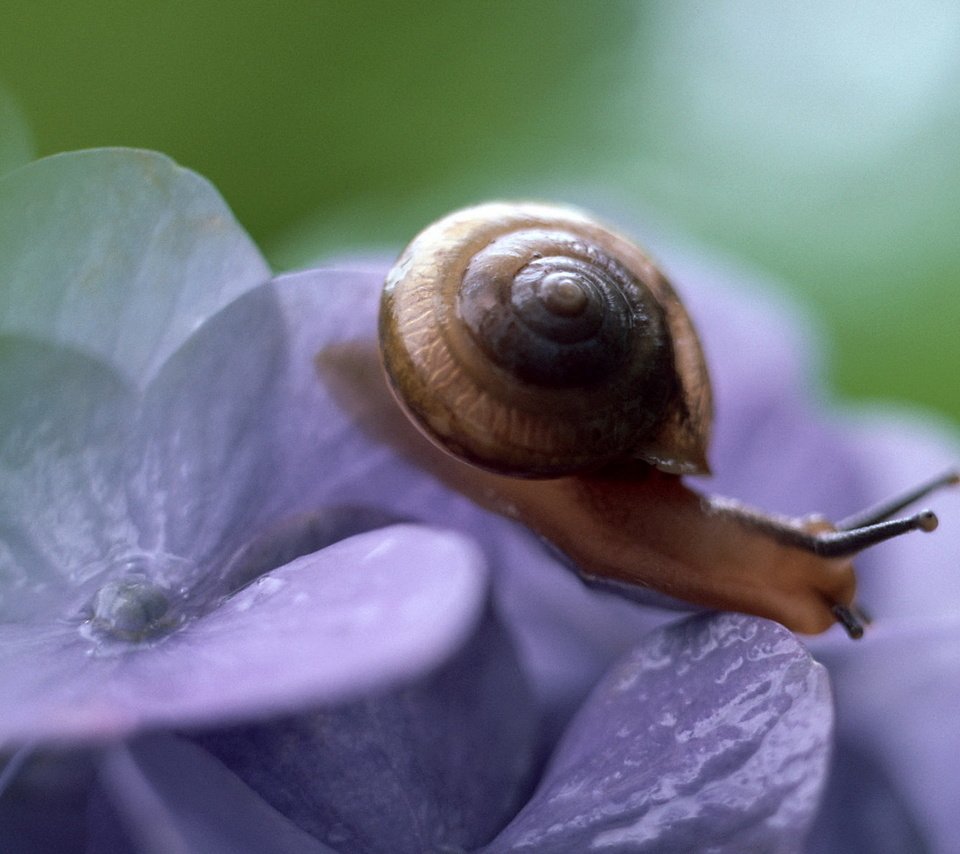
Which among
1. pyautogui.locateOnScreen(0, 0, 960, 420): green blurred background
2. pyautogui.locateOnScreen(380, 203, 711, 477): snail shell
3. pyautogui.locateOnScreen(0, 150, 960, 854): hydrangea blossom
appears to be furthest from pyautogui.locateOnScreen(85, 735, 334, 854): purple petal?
pyautogui.locateOnScreen(0, 0, 960, 420): green blurred background

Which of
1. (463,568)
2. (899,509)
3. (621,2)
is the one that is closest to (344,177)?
(621,2)

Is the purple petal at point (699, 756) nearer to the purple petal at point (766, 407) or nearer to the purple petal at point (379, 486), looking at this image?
the purple petal at point (379, 486)


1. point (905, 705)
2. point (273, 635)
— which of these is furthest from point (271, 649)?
point (905, 705)

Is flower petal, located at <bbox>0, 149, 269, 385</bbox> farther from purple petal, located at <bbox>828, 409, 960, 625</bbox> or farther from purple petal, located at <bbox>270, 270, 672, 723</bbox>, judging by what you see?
purple petal, located at <bbox>828, 409, 960, 625</bbox>

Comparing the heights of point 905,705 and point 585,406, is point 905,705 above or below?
below

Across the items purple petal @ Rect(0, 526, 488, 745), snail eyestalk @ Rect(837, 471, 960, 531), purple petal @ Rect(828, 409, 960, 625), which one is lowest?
purple petal @ Rect(828, 409, 960, 625)

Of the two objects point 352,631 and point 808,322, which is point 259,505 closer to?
point 352,631

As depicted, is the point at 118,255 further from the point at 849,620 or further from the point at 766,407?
the point at 766,407
